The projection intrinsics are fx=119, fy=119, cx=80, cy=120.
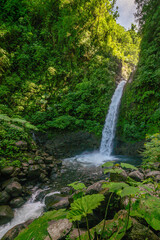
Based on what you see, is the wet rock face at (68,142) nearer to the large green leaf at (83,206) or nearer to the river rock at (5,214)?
the river rock at (5,214)

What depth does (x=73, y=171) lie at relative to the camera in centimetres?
630

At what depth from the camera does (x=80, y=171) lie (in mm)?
6250

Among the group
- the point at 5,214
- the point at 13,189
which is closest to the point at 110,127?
the point at 13,189

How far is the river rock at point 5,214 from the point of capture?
3.13 meters

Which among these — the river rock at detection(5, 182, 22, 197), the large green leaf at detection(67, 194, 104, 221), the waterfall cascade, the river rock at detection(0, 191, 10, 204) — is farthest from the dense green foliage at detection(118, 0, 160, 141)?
the river rock at detection(0, 191, 10, 204)

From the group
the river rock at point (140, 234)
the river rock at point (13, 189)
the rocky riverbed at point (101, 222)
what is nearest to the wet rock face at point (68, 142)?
the river rock at point (13, 189)

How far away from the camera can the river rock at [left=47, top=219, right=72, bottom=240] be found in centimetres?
168

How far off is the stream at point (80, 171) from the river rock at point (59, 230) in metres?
1.04

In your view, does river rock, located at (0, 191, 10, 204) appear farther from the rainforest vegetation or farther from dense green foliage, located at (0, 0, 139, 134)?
dense green foliage, located at (0, 0, 139, 134)

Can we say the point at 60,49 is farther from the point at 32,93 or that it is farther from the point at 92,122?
the point at 92,122

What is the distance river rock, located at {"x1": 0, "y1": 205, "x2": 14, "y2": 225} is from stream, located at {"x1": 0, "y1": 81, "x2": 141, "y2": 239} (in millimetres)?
97

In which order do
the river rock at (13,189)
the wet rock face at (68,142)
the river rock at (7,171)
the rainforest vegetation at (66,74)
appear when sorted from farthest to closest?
the wet rock face at (68,142) < the rainforest vegetation at (66,74) < the river rock at (7,171) < the river rock at (13,189)

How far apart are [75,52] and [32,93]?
6232 millimetres

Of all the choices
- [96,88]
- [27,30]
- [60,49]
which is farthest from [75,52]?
[27,30]
